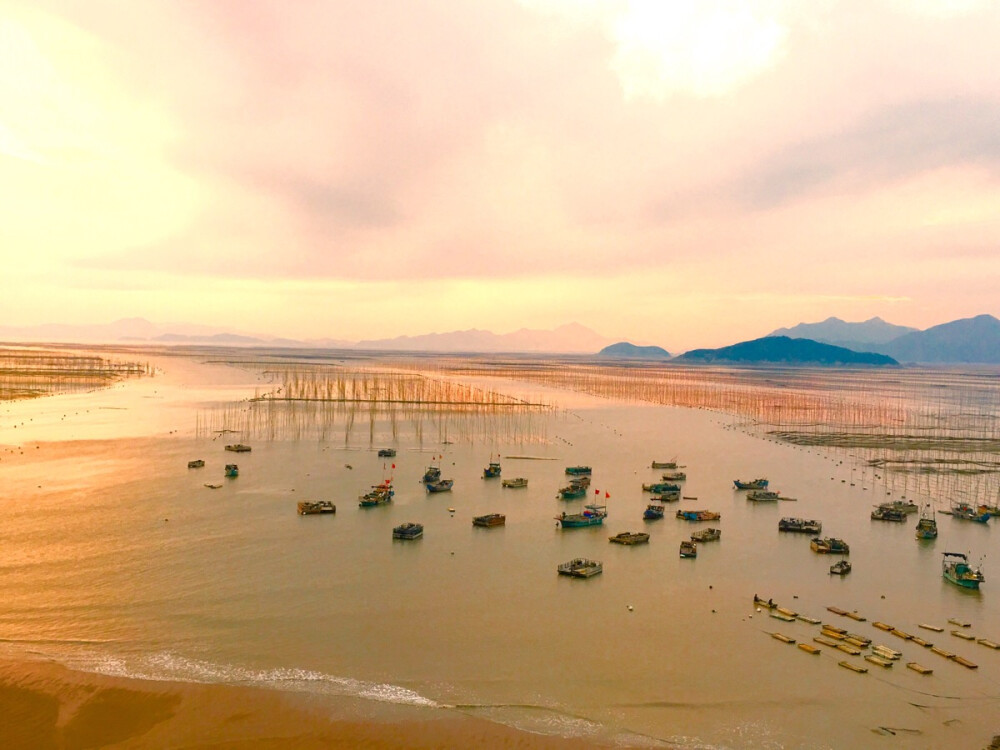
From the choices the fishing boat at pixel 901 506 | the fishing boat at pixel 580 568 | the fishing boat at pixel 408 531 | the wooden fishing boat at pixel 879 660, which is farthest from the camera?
the fishing boat at pixel 901 506

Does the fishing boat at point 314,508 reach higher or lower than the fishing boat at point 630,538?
higher

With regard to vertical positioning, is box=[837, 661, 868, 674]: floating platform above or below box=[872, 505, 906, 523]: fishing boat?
below

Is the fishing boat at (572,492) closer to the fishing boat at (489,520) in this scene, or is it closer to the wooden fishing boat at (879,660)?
the fishing boat at (489,520)

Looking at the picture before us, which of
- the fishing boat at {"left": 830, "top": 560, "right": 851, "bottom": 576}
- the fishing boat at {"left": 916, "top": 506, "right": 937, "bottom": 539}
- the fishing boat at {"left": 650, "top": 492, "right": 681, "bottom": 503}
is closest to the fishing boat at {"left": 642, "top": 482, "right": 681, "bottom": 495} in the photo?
the fishing boat at {"left": 650, "top": 492, "right": 681, "bottom": 503}

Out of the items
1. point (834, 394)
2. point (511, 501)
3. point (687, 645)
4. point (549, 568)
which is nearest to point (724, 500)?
point (511, 501)


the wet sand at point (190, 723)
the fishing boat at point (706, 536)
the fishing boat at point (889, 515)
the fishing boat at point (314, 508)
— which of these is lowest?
the wet sand at point (190, 723)

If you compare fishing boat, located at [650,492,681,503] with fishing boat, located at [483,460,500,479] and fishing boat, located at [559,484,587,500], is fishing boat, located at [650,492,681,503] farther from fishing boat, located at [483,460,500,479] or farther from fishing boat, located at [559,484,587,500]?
fishing boat, located at [483,460,500,479]

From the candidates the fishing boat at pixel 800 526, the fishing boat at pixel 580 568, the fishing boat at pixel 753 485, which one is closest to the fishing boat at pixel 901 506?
the fishing boat at pixel 800 526
